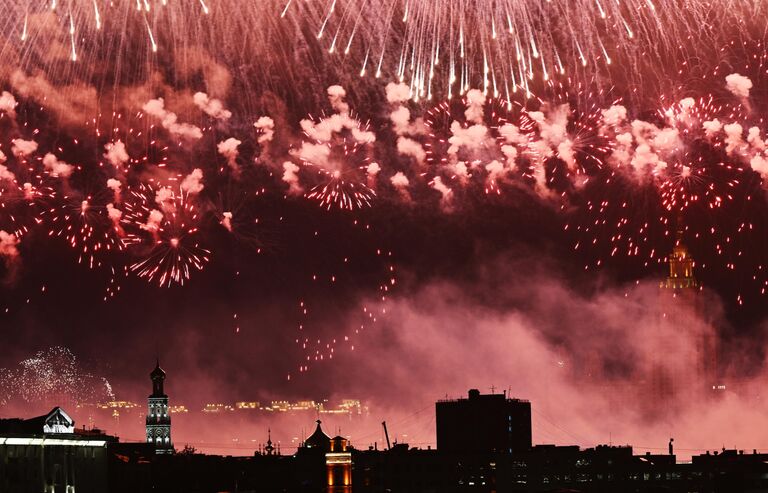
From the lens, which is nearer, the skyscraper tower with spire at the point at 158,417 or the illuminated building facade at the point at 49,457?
the illuminated building facade at the point at 49,457

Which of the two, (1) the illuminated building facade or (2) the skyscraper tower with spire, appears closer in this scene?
(1) the illuminated building facade

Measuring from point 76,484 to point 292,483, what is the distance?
214 feet

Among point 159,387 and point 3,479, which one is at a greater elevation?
point 159,387

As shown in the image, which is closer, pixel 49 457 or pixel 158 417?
pixel 49 457

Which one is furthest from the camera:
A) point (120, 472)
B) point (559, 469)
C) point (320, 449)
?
point (559, 469)

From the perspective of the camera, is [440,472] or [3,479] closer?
[3,479]

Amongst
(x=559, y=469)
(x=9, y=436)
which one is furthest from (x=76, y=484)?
(x=559, y=469)

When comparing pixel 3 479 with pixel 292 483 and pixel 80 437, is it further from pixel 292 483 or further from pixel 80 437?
pixel 292 483

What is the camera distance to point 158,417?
18775 centimetres

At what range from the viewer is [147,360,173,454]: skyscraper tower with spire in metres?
188

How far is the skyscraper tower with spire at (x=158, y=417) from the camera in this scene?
187750 mm

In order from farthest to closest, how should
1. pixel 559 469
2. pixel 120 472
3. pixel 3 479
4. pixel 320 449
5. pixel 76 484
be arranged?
pixel 559 469, pixel 320 449, pixel 120 472, pixel 76 484, pixel 3 479

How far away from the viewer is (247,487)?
17375 cm

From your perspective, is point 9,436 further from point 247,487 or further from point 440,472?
point 440,472
